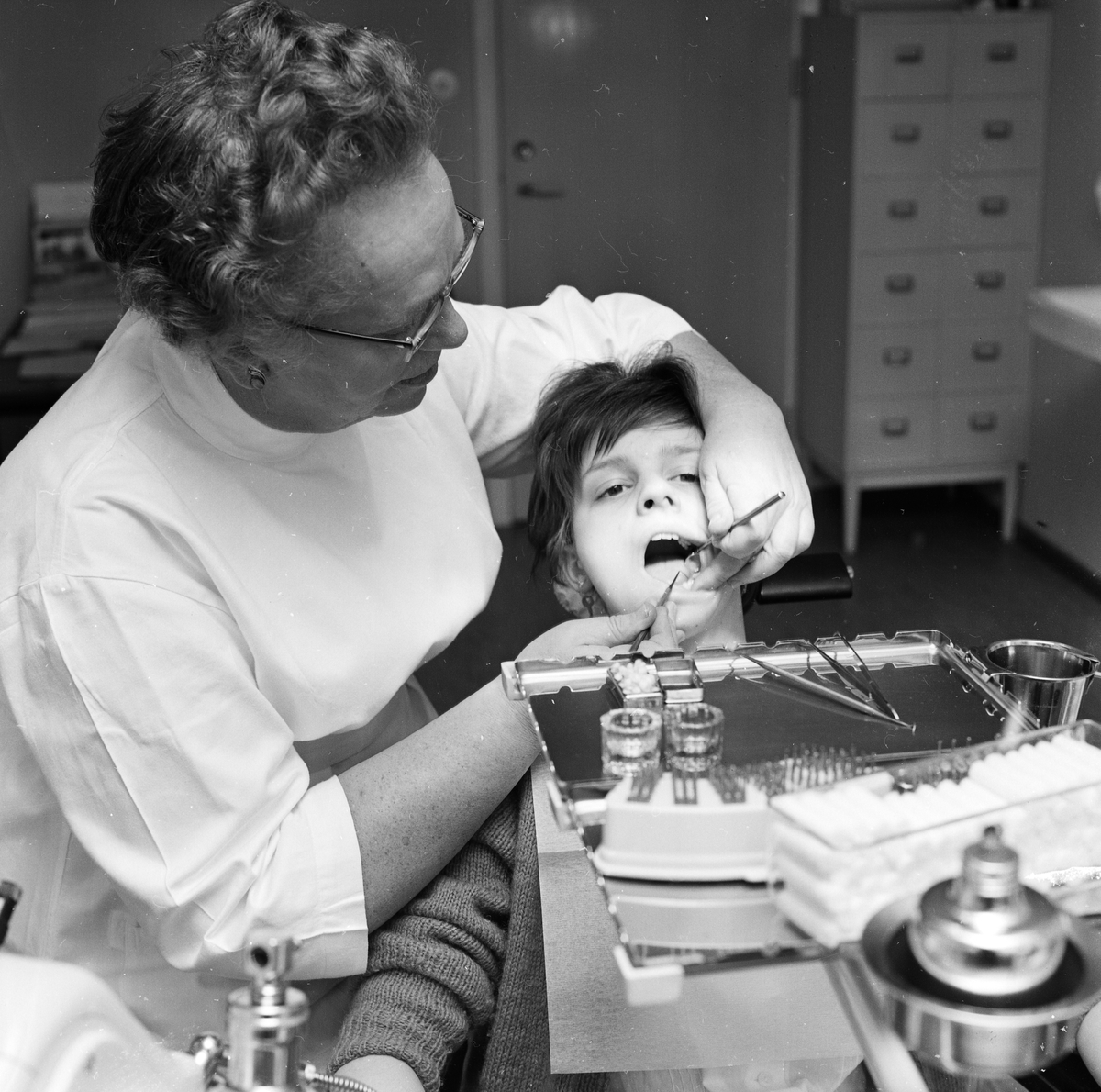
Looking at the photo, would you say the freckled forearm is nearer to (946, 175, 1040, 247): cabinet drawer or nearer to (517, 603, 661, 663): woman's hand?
(517, 603, 661, 663): woman's hand

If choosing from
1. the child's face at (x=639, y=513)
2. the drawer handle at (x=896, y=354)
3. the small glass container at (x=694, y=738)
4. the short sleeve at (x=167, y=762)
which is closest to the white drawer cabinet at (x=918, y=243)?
the drawer handle at (x=896, y=354)

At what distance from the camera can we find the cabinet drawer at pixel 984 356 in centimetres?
96

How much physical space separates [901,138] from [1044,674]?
40 centimetres

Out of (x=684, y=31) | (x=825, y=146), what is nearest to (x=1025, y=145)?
(x=825, y=146)

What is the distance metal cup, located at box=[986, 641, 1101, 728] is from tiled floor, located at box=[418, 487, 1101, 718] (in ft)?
0.22

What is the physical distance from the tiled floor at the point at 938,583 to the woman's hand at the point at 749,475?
0.17ft

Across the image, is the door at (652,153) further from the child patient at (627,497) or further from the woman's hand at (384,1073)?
the woman's hand at (384,1073)

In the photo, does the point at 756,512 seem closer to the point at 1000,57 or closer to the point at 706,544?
the point at 706,544

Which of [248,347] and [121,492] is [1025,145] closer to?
→ [248,347]

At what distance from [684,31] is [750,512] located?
35 centimetres

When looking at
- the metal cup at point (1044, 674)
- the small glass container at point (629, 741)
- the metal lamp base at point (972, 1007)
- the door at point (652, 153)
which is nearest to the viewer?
the metal lamp base at point (972, 1007)

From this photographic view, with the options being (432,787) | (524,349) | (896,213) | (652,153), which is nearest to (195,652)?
(432,787)

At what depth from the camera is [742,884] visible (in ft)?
1.95

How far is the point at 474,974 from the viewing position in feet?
2.87
